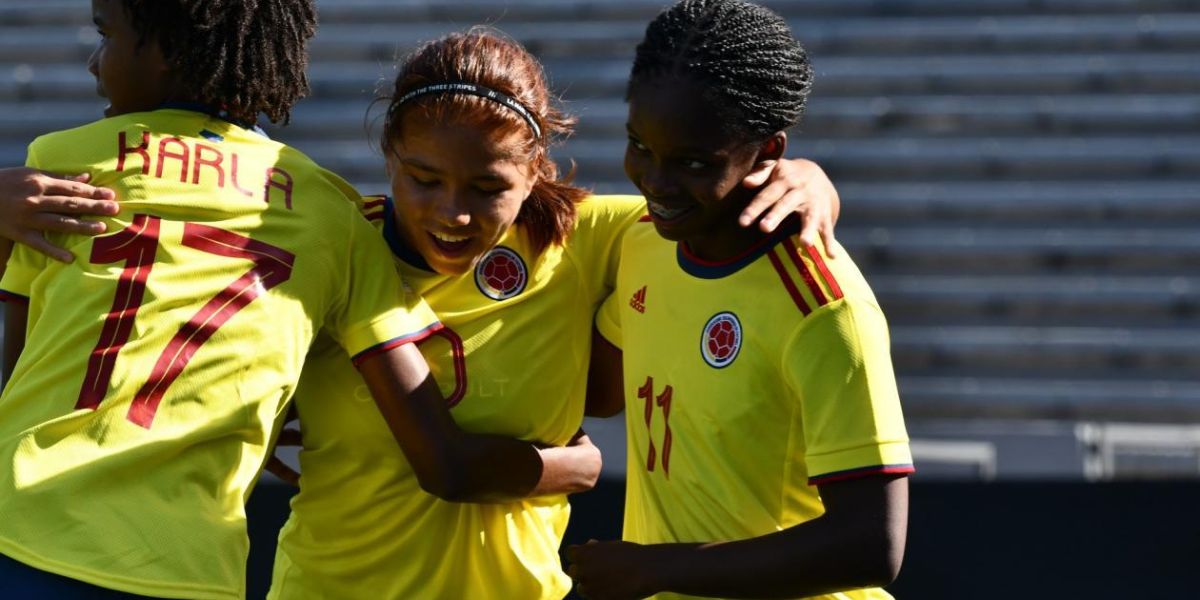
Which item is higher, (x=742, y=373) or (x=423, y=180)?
(x=423, y=180)

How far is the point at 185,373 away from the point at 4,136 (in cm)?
663

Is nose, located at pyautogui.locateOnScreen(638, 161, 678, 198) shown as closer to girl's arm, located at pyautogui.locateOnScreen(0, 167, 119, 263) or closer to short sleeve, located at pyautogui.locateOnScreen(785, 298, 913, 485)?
short sleeve, located at pyautogui.locateOnScreen(785, 298, 913, 485)

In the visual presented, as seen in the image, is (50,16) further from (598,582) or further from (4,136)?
(598,582)

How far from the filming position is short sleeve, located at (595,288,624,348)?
267 cm

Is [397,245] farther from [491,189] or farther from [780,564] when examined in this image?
[780,564]

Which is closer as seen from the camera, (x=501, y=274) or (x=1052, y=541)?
(x=501, y=274)

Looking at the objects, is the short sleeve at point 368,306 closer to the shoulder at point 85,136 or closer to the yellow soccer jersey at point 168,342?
the yellow soccer jersey at point 168,342

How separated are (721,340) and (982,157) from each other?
17.9 ft

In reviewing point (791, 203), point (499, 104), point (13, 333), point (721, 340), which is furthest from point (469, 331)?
point (13, 333)

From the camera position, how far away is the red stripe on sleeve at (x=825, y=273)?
2.19m

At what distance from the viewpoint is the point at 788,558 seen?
2180 millimetres

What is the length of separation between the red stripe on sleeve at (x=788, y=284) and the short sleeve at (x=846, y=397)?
0.02 metres

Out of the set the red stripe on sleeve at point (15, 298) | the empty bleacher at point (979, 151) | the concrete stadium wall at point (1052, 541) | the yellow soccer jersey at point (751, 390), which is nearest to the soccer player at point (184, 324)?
the red stripe on sleeve at point (15, 298)

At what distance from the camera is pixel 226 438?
223cm
